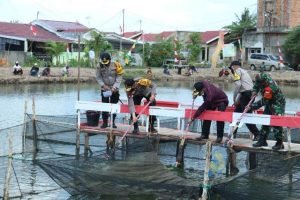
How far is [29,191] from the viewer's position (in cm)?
1117

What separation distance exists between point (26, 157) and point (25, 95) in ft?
65.3

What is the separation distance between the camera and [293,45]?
162 feet

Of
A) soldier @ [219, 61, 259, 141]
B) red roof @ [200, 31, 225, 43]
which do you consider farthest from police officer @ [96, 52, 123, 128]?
red roof @ [200, 31, 225, 43]

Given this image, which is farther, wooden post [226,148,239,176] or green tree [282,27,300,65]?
green tree [282,27,300,65]

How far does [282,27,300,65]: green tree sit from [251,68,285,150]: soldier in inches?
1584

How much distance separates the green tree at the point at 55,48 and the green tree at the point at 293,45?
19.7 metres

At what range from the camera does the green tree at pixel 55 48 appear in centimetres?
4605

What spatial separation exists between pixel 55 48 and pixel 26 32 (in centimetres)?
583

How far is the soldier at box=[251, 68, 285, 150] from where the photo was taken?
9992 mm

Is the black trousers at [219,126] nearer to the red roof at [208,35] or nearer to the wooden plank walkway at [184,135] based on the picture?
the wooden plank walkway at [184,135]

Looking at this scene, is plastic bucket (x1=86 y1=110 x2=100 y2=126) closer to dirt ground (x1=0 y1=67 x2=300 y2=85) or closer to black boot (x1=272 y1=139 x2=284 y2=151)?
black boot (x1=272 y1=139 x2=284 y2=151)

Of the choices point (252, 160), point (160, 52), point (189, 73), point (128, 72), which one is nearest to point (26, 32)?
point (128, 72)

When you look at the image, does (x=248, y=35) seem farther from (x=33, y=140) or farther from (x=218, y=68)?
(x=33, y=140)

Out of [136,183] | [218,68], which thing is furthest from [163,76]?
[136,183]
